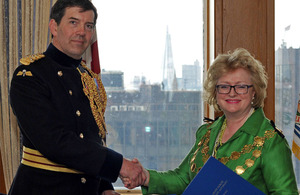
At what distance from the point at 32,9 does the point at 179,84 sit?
114 centimetres

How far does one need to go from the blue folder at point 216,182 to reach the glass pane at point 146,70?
1516 mm

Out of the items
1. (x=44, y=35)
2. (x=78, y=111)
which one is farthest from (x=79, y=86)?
(x=44, y=35)

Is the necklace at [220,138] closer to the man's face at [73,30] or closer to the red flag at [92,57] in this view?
the man's face at [73,30]

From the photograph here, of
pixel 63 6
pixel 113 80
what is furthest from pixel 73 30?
pixel 113 80

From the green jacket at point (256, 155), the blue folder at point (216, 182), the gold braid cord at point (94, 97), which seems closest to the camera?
the blue folder at point (216, 182)

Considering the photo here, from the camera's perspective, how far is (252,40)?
9.17 ft

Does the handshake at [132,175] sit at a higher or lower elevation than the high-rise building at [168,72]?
lower

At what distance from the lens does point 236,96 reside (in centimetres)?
189

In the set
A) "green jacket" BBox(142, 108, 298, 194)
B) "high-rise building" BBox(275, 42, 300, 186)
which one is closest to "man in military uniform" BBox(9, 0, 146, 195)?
"green jacket" BBox(142, 108, 298, 194)

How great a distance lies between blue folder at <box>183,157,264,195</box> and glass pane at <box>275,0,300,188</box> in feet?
5.17

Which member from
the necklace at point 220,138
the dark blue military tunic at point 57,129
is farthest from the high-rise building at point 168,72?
the dark blue military tunic at point 57,129

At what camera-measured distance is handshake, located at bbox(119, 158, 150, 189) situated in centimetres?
192

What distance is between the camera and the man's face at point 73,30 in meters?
1.89

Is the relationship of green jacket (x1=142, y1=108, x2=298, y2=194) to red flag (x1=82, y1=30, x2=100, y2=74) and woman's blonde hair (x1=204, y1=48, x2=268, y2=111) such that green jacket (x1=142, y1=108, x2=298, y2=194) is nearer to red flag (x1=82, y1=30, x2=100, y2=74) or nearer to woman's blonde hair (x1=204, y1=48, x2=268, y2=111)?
woman's blonde hair (x1=204, y1=48, x2=268, y2=111)
